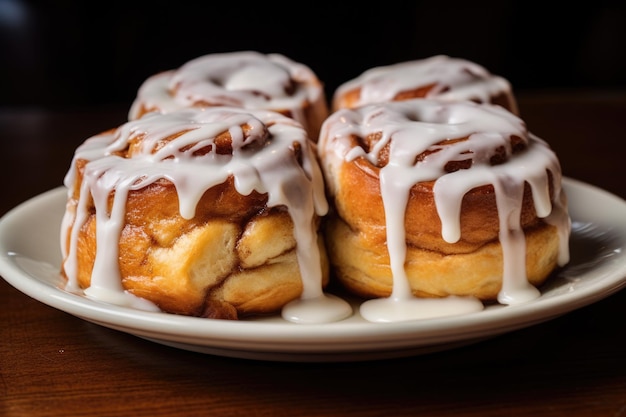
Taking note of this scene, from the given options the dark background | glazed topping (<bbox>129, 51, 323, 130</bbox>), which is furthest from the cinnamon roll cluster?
the dark background

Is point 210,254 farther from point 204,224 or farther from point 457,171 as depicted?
point 457,171

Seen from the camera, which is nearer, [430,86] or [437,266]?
[437,266]

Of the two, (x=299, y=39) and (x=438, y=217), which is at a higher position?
(x=438, y=217)

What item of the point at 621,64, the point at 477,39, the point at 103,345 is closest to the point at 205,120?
the point at 103,345

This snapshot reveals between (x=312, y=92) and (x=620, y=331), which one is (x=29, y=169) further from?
(x=620, y=331)

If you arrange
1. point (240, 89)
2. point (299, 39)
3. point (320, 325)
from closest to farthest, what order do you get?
point (320, 325) < point (240, 89) < point (299, 39)

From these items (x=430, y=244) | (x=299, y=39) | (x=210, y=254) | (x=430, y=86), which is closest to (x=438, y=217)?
(x=430, y=244)

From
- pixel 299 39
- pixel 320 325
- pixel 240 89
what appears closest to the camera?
pixel 320 325
